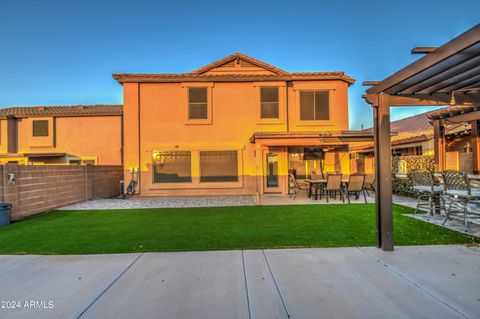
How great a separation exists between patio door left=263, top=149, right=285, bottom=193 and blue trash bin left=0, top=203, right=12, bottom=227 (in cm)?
1034

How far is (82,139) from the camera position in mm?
17203

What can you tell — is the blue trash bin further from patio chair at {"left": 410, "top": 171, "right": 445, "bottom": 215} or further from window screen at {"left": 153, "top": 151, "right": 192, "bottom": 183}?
patio chair at {"left": 410, "top": 171, "right": 445, "bottom": 215}

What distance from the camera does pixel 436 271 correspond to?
153 inches

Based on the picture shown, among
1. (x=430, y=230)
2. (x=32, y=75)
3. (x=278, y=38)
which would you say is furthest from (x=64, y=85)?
(x=430, y=230)

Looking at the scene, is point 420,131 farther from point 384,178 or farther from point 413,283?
point 413,283

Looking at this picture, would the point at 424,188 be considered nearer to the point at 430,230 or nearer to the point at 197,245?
the point at 430,230

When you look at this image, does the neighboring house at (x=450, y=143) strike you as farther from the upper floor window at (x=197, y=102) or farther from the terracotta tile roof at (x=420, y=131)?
the upper floor window at (x=197, y=102)

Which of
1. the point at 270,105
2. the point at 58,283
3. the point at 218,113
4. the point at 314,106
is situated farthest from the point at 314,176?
the point at 58,283

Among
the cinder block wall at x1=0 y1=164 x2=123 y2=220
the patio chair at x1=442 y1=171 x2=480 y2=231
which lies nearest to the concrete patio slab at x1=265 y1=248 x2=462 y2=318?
the patio chair at x1=442 y1=171 x2=480 y2=231

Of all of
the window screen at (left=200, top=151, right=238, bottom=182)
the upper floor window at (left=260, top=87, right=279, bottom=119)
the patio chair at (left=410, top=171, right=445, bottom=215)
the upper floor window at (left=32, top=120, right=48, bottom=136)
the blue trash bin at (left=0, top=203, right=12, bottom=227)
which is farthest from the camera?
the upper floor window at (left=32, top=120, right=48, bottom=136)

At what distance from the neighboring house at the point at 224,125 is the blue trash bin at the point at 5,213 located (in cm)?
615

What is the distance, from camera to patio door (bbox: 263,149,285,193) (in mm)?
14164

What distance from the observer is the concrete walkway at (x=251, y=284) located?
2.95 meters

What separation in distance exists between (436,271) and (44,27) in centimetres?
1632
